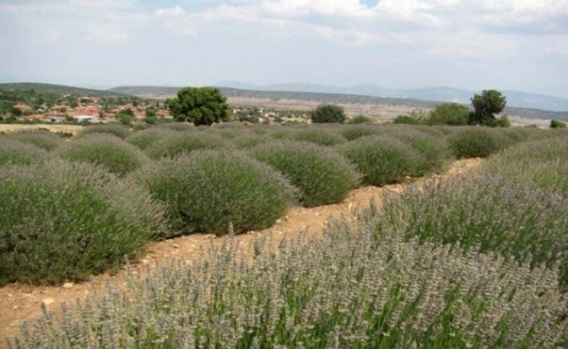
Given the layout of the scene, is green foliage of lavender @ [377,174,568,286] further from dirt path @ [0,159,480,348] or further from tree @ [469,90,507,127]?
tree @ [469,90,507,127]

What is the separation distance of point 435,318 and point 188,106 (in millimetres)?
38344

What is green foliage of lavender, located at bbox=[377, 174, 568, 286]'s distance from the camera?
357 centimetres

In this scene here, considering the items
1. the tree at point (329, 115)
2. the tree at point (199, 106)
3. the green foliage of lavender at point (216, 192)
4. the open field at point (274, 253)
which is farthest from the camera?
the tree at point (329, 115)

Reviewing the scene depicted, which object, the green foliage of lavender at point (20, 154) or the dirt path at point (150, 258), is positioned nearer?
the dirt path at point (150, 258)

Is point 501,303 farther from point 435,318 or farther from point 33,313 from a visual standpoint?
point 33,313

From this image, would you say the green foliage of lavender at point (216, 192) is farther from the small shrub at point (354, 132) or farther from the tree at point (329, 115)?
the tree at point (329, 115)

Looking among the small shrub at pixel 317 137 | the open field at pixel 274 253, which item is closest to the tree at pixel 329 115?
the small shrub at pixel 317 137

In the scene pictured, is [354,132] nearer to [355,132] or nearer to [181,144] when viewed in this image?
[355,132]

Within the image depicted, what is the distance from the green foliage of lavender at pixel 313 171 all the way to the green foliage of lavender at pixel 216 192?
3.40 feet

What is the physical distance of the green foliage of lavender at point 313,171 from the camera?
719 centimetres

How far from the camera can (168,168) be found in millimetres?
5816

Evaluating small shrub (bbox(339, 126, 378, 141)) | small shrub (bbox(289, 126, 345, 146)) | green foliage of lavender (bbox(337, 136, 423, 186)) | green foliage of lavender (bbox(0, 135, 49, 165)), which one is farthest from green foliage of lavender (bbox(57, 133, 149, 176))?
small shrub (bbox(339, 126, 378, 141))

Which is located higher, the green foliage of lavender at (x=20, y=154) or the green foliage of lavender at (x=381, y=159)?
the green foliage of lavender at (x=20, y=154)

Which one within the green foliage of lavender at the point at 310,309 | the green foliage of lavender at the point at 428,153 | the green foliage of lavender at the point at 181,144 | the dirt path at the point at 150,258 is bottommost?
the dirt path at the point at 150,258
